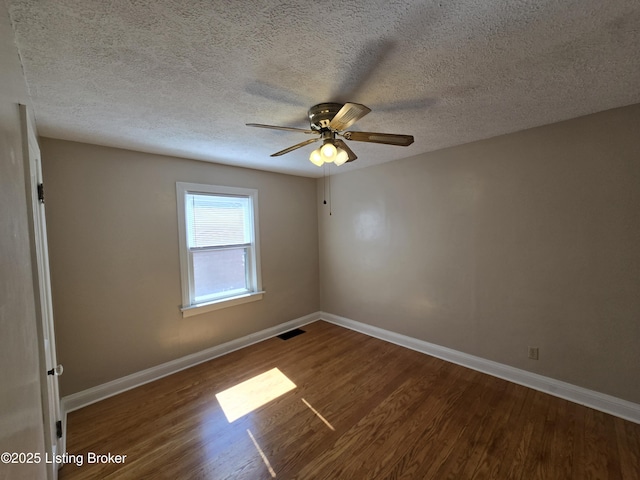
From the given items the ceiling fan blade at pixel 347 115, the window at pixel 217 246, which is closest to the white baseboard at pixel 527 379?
the window at pixel 217 246

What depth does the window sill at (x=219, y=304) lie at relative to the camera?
9.73ft

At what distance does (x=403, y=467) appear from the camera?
168 centimetres

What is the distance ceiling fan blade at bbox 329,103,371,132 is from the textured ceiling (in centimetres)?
21

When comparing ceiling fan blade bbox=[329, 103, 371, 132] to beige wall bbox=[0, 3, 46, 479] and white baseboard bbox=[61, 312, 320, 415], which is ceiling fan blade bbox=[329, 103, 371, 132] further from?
white baseboard bbox=[61, 312, 320, 415]

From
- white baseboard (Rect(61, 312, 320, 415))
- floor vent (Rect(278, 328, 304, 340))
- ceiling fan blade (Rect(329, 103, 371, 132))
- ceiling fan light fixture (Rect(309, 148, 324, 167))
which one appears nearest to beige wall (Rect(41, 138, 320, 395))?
white baseboard (Rect(61, 312, 320, 415))

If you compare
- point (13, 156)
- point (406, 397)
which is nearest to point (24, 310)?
point (13, 156)

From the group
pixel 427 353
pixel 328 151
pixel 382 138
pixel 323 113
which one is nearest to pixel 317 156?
pixel 328 151

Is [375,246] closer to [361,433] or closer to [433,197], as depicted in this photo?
[433,197]

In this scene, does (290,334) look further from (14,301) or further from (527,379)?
(14,301)

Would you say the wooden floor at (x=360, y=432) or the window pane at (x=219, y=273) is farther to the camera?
the window pane at (x=219, y=273)

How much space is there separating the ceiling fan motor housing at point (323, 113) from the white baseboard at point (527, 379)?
273 centimetres

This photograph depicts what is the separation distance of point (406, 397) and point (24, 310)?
2.57 m

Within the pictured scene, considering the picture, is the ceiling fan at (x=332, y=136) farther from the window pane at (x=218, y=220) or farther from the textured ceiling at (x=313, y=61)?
the window pane at (x=218, y=220)

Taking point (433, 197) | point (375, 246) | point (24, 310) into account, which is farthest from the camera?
point (375, 246)
